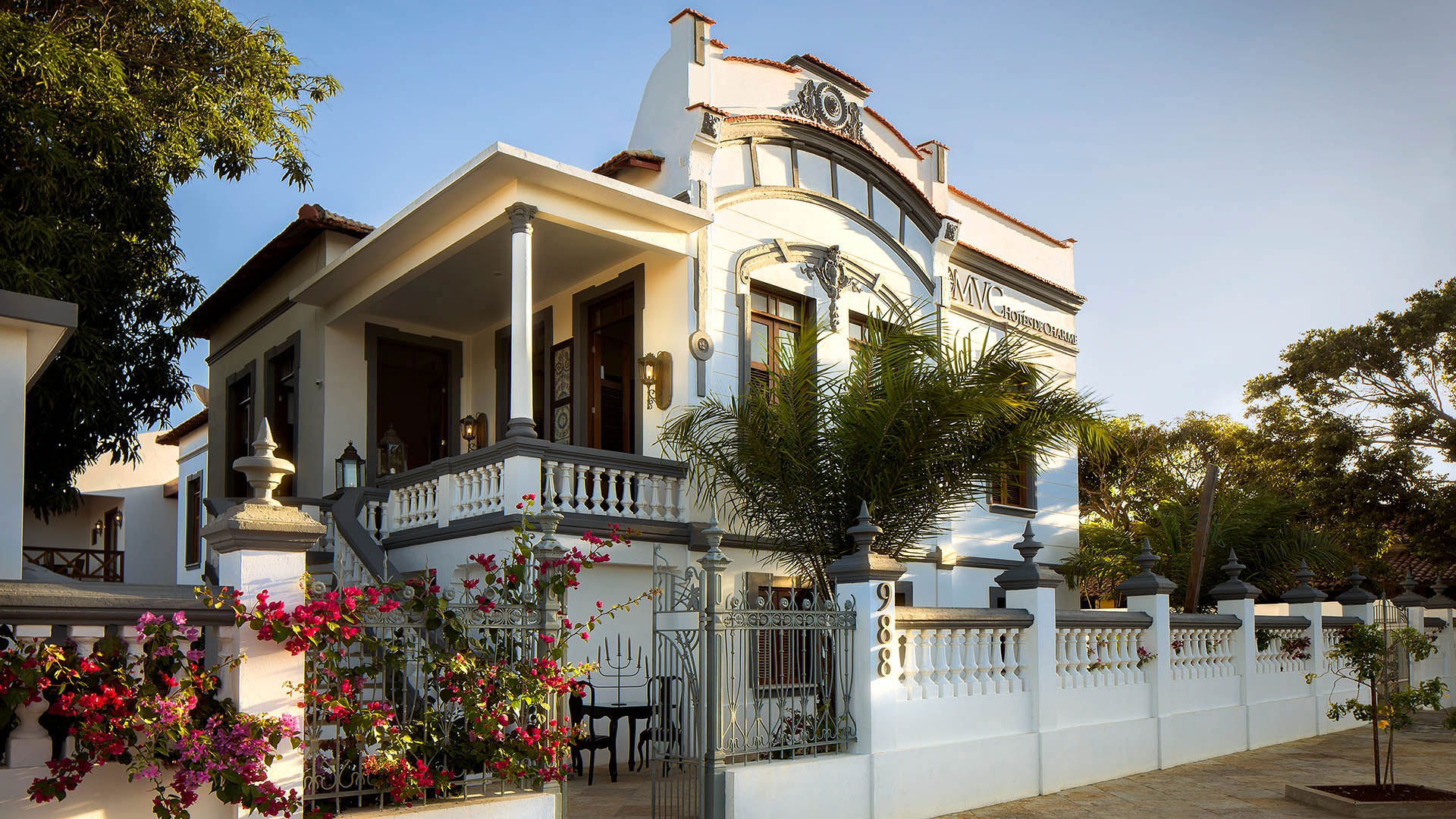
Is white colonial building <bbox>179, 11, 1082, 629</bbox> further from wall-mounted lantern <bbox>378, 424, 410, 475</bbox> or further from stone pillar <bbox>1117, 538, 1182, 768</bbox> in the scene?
stone pillar <bbox>1117, 538, 1182, 768</bbox>

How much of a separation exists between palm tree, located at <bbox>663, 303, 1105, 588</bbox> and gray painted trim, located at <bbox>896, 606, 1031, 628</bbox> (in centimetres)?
170

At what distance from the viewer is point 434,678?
6.20 m

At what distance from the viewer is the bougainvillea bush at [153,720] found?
4781mm

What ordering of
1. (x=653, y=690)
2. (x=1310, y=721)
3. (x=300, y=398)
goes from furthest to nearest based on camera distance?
1. (x=300, y=398)
2. (x=1310, y=721)
3. (x=653, y=690)

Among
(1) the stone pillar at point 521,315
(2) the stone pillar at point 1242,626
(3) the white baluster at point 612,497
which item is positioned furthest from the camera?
(2) the stone pillar at point 1242,626

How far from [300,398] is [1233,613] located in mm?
11261

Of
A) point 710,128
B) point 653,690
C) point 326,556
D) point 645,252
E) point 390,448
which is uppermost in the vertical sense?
point 710,128

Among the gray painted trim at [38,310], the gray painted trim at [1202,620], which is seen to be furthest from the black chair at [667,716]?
the gray painted trim at [1202,620]

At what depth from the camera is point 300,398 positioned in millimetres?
14594

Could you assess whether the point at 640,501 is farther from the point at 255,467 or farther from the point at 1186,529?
the point at 1186,529

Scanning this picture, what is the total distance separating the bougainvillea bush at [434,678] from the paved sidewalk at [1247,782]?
3.56m

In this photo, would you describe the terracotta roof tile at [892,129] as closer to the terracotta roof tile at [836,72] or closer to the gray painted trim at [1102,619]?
the terracotta roof tile at [836,72]

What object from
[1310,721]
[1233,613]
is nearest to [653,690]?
[1233,613]

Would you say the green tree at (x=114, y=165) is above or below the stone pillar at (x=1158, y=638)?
above
